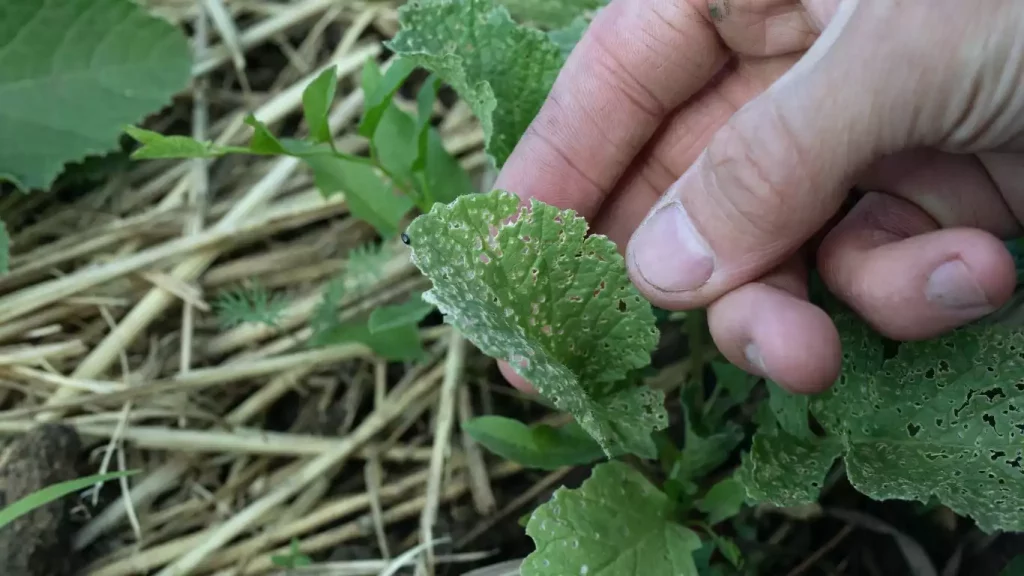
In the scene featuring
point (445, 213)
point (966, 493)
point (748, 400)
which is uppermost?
point (445, 213)

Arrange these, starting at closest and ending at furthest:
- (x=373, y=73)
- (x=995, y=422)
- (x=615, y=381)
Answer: (x=995, y=422), (x=615, y=381), (x=373, y=73)

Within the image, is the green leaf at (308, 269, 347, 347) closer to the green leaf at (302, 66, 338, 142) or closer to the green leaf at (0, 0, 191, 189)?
the green leaf at (302, 66, 338, 142)

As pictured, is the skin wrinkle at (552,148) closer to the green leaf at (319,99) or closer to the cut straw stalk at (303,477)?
the green leaf at (319,99)

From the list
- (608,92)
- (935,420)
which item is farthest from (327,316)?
(935,420)

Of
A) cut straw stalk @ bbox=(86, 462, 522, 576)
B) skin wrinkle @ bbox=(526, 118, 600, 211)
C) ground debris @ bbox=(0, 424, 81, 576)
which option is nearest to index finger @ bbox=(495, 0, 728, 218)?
skin wrinkle @ bbox=(526, 118, 600, 211)

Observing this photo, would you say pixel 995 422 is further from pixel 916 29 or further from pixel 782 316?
pixel 916 29

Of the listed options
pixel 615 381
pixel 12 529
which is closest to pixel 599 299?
pixel 615 381

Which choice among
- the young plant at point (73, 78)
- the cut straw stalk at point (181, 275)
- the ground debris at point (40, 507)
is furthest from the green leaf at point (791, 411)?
the young plant at point (73, 78)

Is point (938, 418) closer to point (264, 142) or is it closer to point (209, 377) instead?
point (264, 142)
